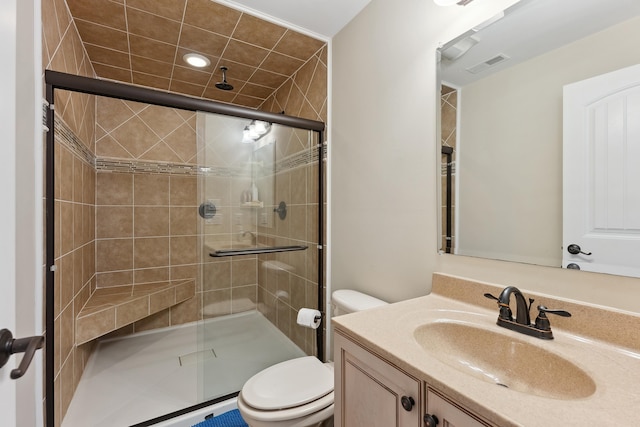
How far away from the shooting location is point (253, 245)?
175cm

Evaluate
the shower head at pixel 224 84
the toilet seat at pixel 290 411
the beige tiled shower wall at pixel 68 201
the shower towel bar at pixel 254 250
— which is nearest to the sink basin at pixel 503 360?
the toilet seat at pixel 290 411

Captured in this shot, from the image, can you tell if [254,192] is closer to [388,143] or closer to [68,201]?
[388,143]

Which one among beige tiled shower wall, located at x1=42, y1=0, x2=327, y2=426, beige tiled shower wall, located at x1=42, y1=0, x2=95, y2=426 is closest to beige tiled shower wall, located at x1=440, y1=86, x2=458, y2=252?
beige tiled shower wall, located at x1=42, y1=0, x2=327, y2=426

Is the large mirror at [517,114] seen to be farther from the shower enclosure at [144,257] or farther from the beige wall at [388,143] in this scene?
the shower enclosure at [144,257]

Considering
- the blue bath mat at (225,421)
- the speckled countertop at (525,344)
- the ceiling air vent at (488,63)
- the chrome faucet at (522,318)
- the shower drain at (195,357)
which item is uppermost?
the ceiling air vent at (488,63)

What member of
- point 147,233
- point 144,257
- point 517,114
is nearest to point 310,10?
point 517,114

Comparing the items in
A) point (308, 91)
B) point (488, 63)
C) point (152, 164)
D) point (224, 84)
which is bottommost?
point (152, 164)

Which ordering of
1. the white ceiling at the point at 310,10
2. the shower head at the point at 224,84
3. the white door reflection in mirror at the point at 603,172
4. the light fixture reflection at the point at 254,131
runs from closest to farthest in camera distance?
the white door reflection in mirror at the point at 603,172 → the white ceiling at the point at 310,10 → the light fixture reflection at the point at 254,131 → the shower head at the point at 224,84

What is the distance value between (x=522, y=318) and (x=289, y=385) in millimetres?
→ 998

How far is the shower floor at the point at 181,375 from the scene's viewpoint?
1.61 meters

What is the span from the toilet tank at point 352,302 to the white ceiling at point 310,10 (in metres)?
1.66

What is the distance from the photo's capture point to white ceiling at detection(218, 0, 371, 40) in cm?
159

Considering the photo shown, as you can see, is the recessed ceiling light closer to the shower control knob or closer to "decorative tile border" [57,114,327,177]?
"decorative tile border" [57,114,327,177]

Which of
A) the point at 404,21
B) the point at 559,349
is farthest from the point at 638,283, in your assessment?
the point at 404,21
